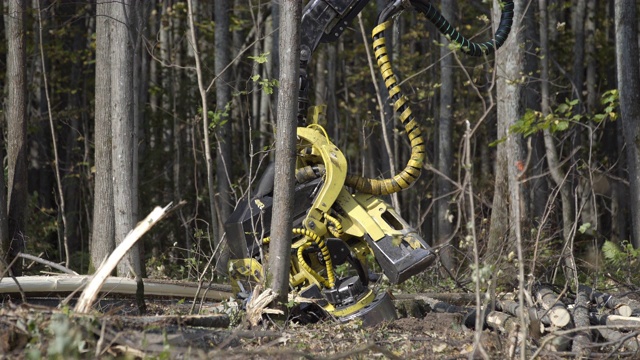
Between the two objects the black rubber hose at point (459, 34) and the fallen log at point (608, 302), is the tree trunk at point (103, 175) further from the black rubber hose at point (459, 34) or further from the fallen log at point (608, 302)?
the fallen log at point (608, 302)

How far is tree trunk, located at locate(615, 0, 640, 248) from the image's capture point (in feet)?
48.2

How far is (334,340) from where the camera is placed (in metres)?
7.57

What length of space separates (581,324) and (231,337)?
3513mm

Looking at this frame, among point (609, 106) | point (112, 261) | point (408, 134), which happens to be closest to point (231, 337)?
point (112, 261)

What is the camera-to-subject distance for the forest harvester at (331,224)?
27.7 ft

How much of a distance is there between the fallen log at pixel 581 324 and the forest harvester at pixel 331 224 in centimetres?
136

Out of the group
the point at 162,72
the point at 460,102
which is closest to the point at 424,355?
the point at 162,72

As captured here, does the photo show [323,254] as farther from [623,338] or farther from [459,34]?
[459,34]

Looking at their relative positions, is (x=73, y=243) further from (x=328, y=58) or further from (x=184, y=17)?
(x=328, y=58)

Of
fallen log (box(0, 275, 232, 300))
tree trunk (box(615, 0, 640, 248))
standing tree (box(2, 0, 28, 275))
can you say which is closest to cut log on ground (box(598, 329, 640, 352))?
fallen log (box(0, 275, 232, 300))

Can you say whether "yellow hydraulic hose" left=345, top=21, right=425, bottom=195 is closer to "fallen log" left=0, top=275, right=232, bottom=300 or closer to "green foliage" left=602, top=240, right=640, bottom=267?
Result: "fallen log" left=0, top=275, right=232, bottom=300

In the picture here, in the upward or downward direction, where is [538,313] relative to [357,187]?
downward

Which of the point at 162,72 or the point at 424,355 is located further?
the point at 162,72

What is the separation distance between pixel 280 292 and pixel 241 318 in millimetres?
408
